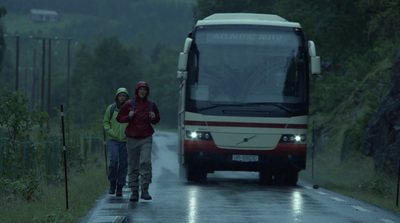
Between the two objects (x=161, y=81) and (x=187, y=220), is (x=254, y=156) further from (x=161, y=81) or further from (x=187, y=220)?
(x=161, y=81)

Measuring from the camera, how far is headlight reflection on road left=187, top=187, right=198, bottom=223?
11.7 metres

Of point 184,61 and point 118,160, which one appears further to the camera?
point 184,61

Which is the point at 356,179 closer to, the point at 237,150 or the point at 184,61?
the point at 237,150

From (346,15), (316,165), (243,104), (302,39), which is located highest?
(346,15)

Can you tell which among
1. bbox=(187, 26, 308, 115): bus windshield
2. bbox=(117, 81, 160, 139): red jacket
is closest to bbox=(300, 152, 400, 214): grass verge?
bbox=(187, 26, 308, 115): bus windshield

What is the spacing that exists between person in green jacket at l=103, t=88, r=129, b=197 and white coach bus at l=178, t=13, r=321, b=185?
3.37 m

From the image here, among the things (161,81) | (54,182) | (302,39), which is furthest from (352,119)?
(161,81)

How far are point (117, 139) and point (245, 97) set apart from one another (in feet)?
14.0

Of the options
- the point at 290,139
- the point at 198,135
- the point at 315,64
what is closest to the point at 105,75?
the point at 198,135

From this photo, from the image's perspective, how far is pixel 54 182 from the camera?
18750 mm

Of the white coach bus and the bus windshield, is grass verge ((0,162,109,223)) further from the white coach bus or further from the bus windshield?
the bus windshield

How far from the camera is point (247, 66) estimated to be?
1883cm

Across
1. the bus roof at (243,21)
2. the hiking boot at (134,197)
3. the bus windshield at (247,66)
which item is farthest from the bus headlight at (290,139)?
the hiking boot at (134,197)

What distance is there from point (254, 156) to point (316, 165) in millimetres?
12161
